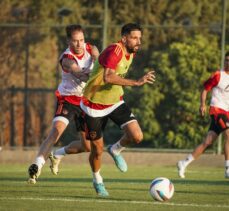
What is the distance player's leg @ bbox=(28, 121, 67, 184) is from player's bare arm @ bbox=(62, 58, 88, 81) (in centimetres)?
74

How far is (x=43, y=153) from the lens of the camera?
1277 cm

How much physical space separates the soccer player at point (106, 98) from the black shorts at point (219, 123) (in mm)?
4450

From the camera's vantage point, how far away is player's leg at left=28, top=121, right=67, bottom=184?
1226 centimetres

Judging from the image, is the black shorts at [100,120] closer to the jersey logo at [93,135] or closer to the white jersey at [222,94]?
the jersey logo at [93,135]

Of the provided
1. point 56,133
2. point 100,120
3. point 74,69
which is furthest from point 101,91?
point 56,133

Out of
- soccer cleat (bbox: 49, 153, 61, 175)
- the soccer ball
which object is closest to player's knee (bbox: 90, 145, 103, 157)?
the soccer ball

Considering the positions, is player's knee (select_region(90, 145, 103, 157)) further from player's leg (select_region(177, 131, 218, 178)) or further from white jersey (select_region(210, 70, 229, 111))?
white jersey (select_region(210, 70, 229, 111))

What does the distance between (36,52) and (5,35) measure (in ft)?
7.04

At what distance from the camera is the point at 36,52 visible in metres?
24.2

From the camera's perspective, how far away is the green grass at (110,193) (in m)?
10.3

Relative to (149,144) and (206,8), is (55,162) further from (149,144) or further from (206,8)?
(206,8)

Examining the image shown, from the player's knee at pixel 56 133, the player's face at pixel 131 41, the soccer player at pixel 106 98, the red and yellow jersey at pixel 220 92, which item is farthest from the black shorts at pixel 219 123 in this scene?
the player's face at pixel 131 41

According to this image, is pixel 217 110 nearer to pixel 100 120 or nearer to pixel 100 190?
pixel 100 120

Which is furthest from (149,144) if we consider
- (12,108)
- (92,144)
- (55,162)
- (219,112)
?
(92,144)
